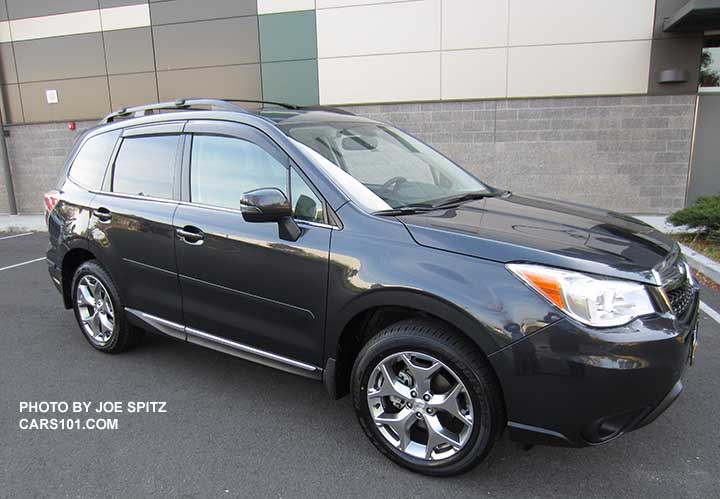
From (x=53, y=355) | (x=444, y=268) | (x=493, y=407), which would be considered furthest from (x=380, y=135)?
(x=53, y=355)

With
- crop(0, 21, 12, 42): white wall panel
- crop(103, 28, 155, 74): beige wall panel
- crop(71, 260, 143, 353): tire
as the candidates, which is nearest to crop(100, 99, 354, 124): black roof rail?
crop(71, 260, 143, 353): tire

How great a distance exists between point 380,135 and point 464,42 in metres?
7.26

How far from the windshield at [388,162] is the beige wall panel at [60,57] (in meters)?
11.1

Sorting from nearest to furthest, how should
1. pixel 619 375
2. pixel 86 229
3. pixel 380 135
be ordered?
pixel 619 375 → pixel 380 135 → pixel 86 229

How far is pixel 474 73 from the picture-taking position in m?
9.94

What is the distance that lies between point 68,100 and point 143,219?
36.6 feet

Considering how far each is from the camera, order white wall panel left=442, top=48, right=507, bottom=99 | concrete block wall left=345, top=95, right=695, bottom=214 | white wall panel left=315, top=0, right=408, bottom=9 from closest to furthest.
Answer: concrete block wall left=345, top=95, right=695, bottom=214 < white wall panel left=442, top=48, right=507, bottom=99 < white wall panel left=315, top=0, right=408, bottom=9

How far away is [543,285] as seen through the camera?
217 centimetres

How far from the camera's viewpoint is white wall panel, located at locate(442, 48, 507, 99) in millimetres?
9805

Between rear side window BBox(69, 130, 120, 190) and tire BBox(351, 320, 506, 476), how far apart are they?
2.76 metres

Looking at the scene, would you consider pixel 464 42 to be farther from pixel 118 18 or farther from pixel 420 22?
pixel 118 18

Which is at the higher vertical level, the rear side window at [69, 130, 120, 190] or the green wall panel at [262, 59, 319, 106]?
the green wall panel at [262, 59, 319, 106]

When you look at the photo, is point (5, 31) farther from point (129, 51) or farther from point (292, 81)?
point (292, 81)

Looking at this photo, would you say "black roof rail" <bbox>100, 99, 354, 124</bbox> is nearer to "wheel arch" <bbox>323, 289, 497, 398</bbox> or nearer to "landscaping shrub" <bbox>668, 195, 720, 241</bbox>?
"wheel arch" <bbox>323, 289, 497, 398</bbox>
